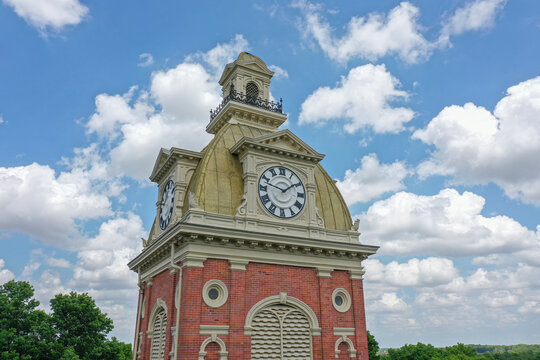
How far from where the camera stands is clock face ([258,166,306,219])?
21.2m

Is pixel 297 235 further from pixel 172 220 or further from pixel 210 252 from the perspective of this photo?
pixel 172 220

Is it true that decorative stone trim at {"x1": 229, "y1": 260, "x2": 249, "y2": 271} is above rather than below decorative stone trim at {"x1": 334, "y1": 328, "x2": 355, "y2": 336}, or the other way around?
above

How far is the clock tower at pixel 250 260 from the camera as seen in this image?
18.1 meters

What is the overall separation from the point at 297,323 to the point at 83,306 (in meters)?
26.0

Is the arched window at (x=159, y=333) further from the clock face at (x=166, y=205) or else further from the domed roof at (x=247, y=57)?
the domed roof at (x=247, y=57)

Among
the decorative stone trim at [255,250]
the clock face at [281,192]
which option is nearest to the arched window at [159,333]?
the decorative stone trim at [255,250]

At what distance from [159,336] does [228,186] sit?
818 centimetres

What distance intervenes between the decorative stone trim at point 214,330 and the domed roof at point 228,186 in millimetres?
5178

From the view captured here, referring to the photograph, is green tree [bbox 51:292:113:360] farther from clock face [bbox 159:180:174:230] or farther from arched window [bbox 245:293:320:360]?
arched window [bbox 245:293:320:360]

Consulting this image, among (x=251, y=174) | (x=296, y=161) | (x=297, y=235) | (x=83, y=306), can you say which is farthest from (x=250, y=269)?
(x=83, y=306)

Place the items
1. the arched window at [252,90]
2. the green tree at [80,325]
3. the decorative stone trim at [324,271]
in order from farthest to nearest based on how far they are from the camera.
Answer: the green tree at [80,325] < the arched window at [252,90] < the decorative stone trim at [324,271]

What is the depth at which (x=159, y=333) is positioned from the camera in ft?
67.9

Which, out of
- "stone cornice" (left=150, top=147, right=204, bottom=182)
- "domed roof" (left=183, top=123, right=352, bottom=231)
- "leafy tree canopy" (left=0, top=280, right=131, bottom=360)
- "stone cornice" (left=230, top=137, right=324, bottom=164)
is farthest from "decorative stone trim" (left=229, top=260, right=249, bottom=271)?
"leafy tree canopy" (left=0, top=280, right=131, bottom=360)

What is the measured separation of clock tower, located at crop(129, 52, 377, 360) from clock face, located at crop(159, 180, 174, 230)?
7 cm
